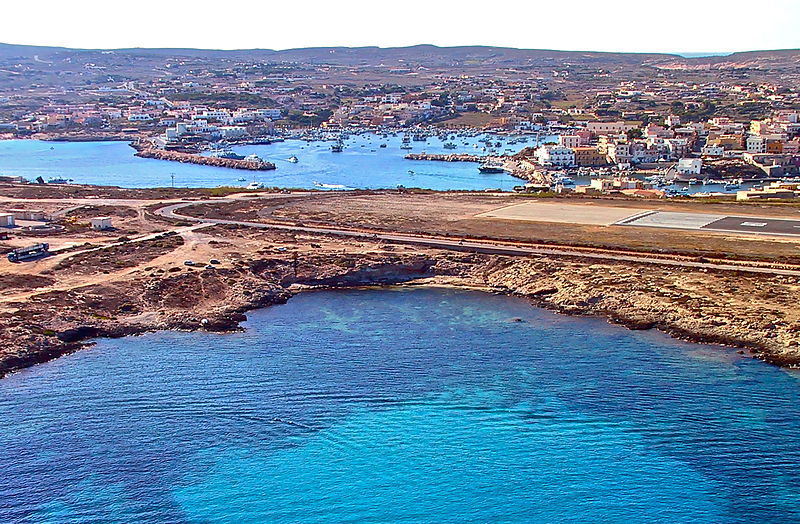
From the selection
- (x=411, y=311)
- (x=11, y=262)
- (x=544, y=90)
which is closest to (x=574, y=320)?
(x=411, y=311)

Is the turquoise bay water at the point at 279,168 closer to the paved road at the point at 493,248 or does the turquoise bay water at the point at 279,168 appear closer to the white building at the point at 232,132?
the white building at the point at 232,132

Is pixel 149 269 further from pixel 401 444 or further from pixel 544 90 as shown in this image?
pixel 544 90

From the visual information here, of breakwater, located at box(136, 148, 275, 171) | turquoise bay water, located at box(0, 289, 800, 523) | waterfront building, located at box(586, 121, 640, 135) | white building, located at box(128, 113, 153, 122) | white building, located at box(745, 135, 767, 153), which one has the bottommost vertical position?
turquoise bay water, located at box(0, 289, 800, 523)

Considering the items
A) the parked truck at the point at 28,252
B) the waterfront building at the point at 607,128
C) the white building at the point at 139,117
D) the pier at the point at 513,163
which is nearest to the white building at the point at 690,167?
the pier at the point at 513,163

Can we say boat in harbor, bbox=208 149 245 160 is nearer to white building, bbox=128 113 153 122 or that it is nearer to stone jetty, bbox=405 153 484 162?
stone jetty, bbox=405 153 484 162

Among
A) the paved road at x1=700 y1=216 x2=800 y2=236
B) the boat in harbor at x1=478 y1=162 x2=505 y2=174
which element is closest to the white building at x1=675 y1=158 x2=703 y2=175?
the boat in harbor at x1=478 y1=162 x2=505 y2=174

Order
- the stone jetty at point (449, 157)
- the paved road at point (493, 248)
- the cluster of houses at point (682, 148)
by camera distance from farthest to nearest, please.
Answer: the stone jetty at point (449, 157)
the cluster of houses at point (682, 148)
the paved road at point (493, 248)

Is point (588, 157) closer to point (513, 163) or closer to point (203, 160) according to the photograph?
point (513, 163)
